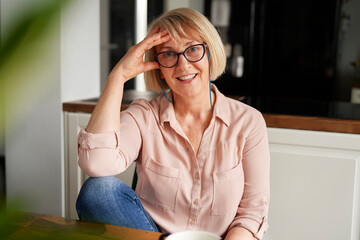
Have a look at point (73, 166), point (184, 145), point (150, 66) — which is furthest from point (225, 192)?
point (73, 166)

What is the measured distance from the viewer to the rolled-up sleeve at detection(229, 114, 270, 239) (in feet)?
4.33

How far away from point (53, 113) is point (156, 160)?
0.78m

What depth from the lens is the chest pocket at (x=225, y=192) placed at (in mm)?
1369

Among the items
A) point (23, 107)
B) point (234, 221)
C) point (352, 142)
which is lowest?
point (234, 221)

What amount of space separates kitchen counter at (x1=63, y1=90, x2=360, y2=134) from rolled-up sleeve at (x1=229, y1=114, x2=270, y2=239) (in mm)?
245

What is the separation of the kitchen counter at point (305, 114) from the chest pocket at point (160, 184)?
47 centimetres

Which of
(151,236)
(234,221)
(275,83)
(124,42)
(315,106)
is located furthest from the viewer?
(124,42)

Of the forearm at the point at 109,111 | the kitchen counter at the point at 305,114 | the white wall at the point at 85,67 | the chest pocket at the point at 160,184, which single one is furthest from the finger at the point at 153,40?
the white wall at the point at 85,67

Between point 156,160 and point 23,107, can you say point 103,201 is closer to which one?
point 156,160

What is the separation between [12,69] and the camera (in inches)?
7.2

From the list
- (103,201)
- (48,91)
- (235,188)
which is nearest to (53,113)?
(103,201)

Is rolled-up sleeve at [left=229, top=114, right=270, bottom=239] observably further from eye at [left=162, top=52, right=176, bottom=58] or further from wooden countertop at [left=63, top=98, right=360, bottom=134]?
eye at [left=162, top=52, right=176, bottom=58]

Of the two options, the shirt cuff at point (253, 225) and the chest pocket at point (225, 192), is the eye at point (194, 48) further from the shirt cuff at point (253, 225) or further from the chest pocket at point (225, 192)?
the shirt cuff at point (253, 225)

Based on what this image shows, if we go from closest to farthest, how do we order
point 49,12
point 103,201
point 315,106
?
point 49,12, point 103,201, point 315,106
